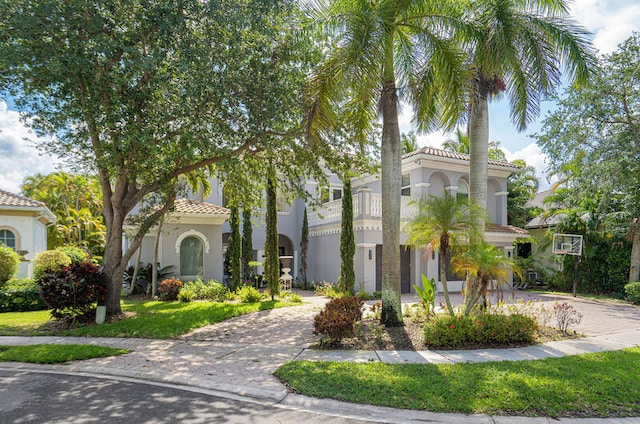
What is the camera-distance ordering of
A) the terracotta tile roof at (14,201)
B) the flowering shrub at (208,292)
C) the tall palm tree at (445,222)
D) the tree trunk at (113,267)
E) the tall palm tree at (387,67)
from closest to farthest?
1. the tall palm tree at (387,67)
2. the tall palm tree at (445,222)
3. the tree trunk at (113,267)
4. the flowering shrub at (208,292)
5. the terracotta tile roof at (14,201)

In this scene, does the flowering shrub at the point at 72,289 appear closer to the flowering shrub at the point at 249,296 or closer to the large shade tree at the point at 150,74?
the large shade tree at the point at 150,74

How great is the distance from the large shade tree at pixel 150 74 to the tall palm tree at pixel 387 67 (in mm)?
1385

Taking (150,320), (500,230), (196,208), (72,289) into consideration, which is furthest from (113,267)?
(500,230)

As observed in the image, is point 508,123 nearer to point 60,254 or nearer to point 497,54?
point 497,54

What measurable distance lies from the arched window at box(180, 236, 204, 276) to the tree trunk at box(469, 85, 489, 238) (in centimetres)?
1325

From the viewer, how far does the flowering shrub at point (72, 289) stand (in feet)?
34.9

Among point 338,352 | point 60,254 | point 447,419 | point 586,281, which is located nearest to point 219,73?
point 338,352

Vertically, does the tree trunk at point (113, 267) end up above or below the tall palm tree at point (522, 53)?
below

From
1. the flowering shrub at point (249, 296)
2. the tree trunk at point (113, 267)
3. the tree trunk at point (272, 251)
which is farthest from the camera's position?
the tree trunk at point (272, 251)

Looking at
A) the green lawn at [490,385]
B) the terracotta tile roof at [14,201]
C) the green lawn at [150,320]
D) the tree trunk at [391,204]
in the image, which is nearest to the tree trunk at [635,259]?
the green lawn at [490,385]

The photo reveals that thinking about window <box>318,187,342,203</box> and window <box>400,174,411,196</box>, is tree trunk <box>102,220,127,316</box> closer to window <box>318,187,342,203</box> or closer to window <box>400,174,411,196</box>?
window <box>318,187,342,203</box>

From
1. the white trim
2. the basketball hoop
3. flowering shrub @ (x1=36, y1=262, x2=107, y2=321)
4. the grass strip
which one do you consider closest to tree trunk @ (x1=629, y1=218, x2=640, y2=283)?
the basketball hoop

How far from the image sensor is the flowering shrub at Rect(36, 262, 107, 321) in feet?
34.9

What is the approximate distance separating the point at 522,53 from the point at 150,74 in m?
8.93
